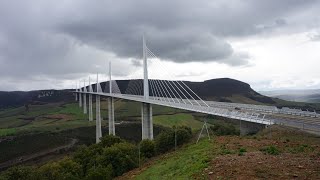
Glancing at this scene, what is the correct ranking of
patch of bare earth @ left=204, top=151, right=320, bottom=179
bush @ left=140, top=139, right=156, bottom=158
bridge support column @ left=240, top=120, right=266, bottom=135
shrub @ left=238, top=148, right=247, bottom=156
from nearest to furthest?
patch of bare earth @ left=204, top=151, right=320, bottom=179
shrub @ left=238, top=148, right=247, bottom=156
bridge support column @ left=240, top=120, right=266, bottom=135
bush @ left=140, top=139, right=156, bottom=158

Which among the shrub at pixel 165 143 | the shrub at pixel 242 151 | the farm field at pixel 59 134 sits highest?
the shrub at pixel 242 151

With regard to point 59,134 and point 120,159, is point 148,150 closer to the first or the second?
point 120,159

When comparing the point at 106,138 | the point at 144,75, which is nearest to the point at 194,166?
the point at 106,138

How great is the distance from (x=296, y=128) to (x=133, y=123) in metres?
96.1

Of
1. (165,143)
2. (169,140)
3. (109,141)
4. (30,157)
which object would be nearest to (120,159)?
(165,143)

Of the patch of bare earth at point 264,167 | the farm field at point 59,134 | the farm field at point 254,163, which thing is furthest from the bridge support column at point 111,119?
the patch of bare earth at point 264,167

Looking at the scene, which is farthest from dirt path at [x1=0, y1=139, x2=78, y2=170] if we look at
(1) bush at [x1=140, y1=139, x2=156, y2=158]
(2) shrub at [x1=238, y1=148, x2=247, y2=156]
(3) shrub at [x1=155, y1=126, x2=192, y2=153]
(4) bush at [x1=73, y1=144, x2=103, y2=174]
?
(2) shrub at [x1=238, y1=148, x2=247, y2=156]

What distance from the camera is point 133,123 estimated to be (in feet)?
395

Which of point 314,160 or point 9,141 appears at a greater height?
point 314,160

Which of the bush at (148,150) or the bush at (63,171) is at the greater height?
the bush at (148,150)

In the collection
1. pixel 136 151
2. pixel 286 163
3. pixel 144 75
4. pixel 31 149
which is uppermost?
pixel 144 75

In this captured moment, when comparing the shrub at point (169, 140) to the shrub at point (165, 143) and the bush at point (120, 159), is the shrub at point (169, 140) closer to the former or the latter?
the shrub at point (165, 143)

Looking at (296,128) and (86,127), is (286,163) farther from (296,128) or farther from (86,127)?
(86,127)

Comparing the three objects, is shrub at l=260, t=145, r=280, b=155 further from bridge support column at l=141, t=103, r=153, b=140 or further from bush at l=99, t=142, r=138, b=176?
bridge support column at l=141, t=103, r=153, b=140
